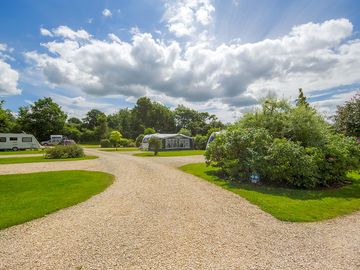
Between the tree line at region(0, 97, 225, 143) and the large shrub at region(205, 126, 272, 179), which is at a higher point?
the tree line at region(0, 97, 225, 143)

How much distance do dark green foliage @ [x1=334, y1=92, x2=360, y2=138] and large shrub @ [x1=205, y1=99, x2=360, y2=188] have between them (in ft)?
14.3

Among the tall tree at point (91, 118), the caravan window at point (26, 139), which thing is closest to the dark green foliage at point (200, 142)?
the caravan window at point (26, 139)

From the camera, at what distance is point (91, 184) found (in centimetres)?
812

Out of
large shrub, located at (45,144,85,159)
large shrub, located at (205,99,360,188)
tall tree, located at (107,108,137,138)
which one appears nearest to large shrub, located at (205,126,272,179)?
large shrub, located at (205,99,360,188)

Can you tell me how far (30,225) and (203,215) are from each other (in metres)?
3.65

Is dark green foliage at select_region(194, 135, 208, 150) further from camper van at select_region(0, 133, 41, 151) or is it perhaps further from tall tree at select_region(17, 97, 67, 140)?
tall tree at select_region(17, 97, 67, 140)

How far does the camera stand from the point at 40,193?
269 inches

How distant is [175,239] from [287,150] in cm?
615

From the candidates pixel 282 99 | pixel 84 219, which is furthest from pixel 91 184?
pixel 282 99

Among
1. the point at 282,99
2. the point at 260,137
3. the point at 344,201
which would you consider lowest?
the point at 344,201

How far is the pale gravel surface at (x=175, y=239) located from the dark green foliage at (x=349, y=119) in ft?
35.0

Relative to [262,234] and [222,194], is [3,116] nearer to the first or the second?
[222,194]

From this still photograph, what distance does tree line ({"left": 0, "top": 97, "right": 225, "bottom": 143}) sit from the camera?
42375 mm

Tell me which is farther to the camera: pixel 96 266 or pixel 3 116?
pixel 3 116
